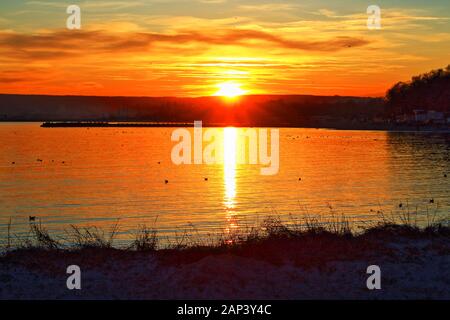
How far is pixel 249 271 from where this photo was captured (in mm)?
12180

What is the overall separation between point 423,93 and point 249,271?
6919 inches

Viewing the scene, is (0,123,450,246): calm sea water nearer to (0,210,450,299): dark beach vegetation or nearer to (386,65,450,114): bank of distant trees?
(0,210,450,299): dark beach vegetation

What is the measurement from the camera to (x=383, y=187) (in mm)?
43438

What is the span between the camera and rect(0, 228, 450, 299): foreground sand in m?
11.2

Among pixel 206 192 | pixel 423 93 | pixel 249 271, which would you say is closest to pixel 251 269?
pixel 249 271

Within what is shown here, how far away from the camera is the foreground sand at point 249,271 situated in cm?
1121

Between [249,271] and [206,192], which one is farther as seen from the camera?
[206,192]

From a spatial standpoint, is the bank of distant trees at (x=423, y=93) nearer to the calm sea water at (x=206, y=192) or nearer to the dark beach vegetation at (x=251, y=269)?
the calm sea water at (x=206, y=192)

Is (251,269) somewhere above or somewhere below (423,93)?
below

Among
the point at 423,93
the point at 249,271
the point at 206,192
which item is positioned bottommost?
the point at 249,271

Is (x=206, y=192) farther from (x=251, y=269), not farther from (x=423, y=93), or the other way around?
(x=423, y=93)

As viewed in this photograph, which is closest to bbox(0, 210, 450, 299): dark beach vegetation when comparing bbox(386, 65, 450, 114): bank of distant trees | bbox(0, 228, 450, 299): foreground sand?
bbox(0, 228, 450, 299): foreground sand

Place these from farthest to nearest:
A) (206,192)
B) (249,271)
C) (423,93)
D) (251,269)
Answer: (423,93)
(206,192)
(251,269)
(249,271)
